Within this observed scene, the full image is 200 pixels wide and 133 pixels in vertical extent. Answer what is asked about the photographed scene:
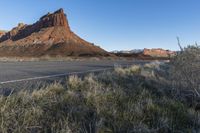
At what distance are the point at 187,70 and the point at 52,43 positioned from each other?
78.3 m

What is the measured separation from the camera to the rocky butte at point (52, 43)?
256 feet

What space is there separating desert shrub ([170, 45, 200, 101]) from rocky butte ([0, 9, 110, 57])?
64251 millimetres

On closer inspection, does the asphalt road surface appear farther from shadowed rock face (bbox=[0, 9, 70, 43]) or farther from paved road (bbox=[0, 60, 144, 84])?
shadowed rock face (bbox=[0, 9, 70, 43])

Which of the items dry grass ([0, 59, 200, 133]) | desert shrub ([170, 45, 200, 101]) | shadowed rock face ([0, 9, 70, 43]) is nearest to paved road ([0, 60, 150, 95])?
dry grass ([0, 59, 200, 133])

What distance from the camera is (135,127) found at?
13.9 feet

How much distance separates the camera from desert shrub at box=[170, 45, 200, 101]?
7355 mm

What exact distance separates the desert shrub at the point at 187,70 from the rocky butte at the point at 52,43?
6425cm

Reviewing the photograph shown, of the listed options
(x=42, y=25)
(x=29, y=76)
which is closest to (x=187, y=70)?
(x=29, y=76)

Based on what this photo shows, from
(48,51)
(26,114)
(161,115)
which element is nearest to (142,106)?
(161,115)

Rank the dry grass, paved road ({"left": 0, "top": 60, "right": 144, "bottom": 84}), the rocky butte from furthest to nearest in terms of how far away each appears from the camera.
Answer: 1. the rocky butte
2. paved road ({"left": 0, "top": 60, "right": 144, "bottom": 84})
3. the dry grass

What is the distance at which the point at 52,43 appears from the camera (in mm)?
83812

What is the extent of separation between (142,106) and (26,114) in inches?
86.7

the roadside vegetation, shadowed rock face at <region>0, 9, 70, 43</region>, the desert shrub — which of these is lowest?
the roadside vegetation

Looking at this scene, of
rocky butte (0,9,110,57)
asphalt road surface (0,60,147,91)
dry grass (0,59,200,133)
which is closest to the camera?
dry grass (0,59,200,133)
